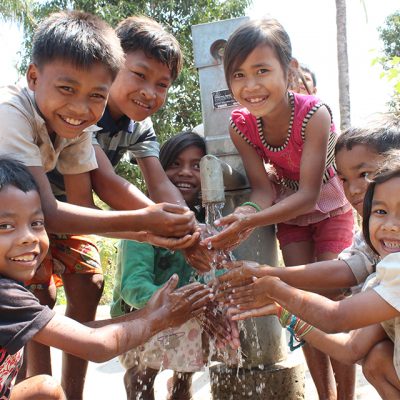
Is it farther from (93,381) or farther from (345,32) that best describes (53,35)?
(345,32)

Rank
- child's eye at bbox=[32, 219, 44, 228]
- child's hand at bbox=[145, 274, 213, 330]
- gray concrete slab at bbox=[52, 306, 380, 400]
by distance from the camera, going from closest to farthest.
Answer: child's eye at bbox=[32, 219, 44, 228], child's hand at bbox=[145, 274, 213, 330], gray concrete slab at bbox=[52, 306, 380, 400]

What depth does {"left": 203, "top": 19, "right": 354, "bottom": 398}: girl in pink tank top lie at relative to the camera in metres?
2.78

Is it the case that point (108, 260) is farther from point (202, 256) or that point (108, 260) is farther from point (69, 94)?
point (69, 94)

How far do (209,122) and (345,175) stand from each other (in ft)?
2.88

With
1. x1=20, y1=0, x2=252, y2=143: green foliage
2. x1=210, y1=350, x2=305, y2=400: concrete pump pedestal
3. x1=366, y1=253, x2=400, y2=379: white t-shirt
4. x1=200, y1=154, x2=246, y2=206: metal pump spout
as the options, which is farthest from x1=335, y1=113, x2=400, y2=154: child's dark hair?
x1=20, y1=0, x2=252, y2=143: green foliage

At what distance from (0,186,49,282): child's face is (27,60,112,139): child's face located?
49 cm

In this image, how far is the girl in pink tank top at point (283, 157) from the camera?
2775 mm

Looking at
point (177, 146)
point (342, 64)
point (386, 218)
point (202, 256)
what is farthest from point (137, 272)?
point (342, 64)

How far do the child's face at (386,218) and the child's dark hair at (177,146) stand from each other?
1335mm

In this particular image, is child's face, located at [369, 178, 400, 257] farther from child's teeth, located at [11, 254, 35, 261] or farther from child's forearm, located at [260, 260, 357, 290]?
child's teeth, located at [11, 254, 35, 261]

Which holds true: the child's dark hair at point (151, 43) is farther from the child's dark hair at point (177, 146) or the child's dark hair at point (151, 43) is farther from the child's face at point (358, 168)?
the child's face at point (358, 168)

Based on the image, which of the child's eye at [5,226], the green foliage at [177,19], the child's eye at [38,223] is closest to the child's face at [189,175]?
the child's eye at [38,223]

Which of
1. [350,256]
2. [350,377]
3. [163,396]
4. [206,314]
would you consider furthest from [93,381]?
[350,256]

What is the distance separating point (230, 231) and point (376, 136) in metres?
0.77
